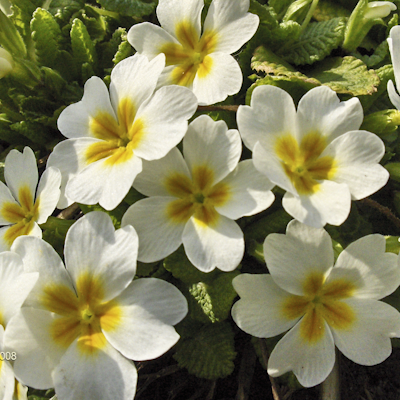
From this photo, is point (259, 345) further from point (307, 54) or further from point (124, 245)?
point (307, 54)

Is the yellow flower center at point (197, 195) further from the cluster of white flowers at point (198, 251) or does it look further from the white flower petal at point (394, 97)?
the white flower petal at point (394, 97)

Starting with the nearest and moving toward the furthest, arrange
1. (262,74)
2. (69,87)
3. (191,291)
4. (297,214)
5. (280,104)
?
1. (297,214)
2. (280,104)
3. (191,291)
4. (262,74)
5. (69,87)

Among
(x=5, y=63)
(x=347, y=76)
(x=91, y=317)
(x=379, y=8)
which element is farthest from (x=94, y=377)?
(x=379, y=8)

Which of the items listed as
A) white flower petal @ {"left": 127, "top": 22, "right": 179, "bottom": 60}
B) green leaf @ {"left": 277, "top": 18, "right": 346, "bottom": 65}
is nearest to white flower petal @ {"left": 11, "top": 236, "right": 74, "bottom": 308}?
white flower petal @ {"left": 127, "top": 22, "right": 179, "bottom": 60}

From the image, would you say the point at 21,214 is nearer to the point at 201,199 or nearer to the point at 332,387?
the point at 201,199

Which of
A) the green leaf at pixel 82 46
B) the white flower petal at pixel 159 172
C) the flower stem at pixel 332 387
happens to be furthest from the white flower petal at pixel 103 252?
the green leaf at pixel 82 46

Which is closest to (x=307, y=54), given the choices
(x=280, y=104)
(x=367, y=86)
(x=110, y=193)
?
(x=367, y=86)

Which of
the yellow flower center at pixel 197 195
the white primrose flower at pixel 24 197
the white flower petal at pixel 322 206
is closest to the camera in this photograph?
the white flower petal at pixel 322 206
